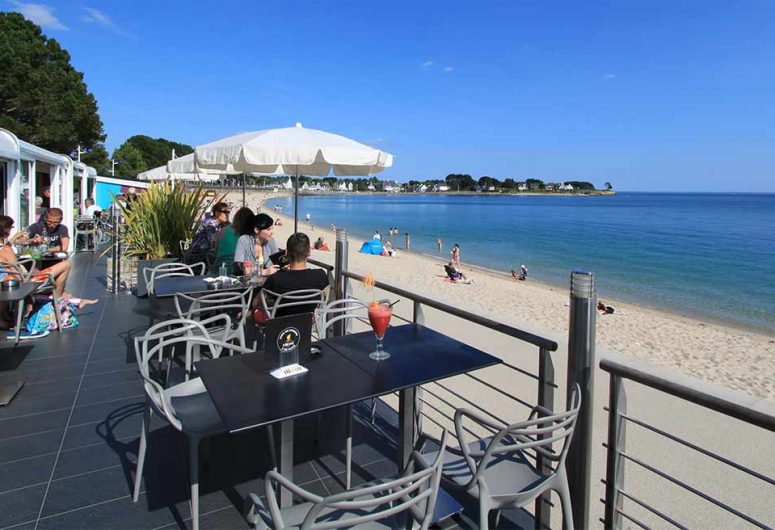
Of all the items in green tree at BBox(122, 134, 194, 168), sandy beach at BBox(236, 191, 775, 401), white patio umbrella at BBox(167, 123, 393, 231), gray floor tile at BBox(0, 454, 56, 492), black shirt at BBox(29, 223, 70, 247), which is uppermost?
green tree at BBox(122, 134, 194, 168)

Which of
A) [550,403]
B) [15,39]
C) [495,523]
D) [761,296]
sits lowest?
[761,296]

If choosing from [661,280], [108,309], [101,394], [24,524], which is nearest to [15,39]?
[108,309]

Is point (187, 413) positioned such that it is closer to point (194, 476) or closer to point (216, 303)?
point (194, 476)

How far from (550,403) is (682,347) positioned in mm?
9938

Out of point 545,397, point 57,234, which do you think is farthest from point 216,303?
point 57,234

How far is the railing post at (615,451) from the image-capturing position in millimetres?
1714

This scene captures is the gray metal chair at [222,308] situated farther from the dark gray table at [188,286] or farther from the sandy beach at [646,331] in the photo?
the sandy beach at [646,331]

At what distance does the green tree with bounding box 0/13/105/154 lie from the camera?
18359 millimetres

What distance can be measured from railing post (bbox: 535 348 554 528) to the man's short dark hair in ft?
5.94

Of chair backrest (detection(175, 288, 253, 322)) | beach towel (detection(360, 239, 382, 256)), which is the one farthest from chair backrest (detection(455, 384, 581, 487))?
beach towel (detection(360, 239, 382, 256))

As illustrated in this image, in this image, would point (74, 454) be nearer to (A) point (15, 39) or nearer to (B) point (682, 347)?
(B) point (682, 347)

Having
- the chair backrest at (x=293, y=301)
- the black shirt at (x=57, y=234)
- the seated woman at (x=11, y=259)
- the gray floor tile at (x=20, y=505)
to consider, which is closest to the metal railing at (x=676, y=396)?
the chair backrest at (x=293, y=301)

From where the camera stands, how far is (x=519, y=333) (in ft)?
6.61

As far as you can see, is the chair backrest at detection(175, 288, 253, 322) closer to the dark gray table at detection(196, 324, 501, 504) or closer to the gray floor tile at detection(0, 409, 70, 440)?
the gray floor tile at detection(0, 409, 70, 440)
